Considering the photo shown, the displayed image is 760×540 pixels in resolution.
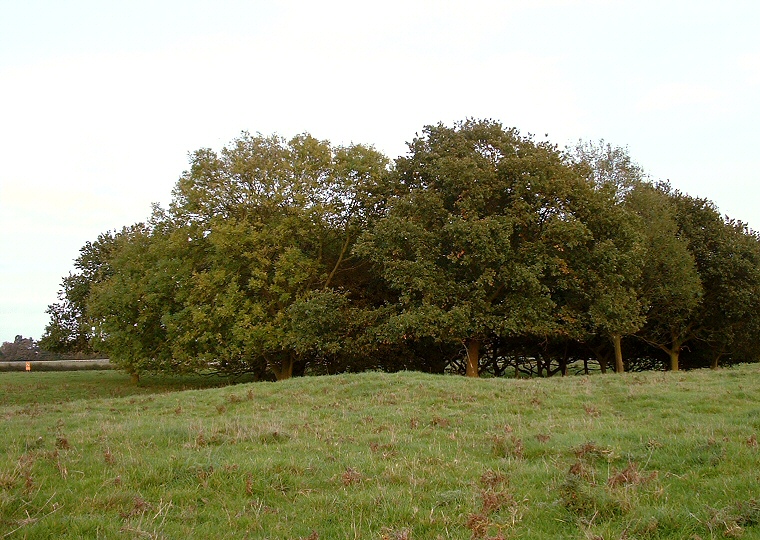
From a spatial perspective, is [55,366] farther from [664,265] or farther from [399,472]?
[399,472]

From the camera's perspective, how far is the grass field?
5.48 meters

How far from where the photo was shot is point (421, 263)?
24703 mm

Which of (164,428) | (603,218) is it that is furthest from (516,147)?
(164,428)

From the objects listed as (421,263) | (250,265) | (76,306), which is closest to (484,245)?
(421,263)

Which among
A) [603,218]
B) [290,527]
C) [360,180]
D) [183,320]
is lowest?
[290,527]

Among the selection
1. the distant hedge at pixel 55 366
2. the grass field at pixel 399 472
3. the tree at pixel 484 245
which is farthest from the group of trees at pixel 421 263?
the distant hedge at pixel 55 366

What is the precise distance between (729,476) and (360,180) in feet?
88.5

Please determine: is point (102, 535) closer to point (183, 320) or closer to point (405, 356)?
point (183, 320)

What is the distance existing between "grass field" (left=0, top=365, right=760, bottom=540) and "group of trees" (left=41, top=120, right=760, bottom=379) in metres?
11.9

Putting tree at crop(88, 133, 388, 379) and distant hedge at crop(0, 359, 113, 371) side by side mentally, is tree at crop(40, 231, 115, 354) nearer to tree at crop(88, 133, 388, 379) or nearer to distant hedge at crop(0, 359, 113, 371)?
distant hedge at crop(0, 359, 113, 371)

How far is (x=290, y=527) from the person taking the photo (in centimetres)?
558

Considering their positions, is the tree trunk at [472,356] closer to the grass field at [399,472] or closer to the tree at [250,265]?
the tree at [250,265]

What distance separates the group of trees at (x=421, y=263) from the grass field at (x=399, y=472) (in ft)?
39.0

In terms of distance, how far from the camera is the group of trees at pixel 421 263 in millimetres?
24844
